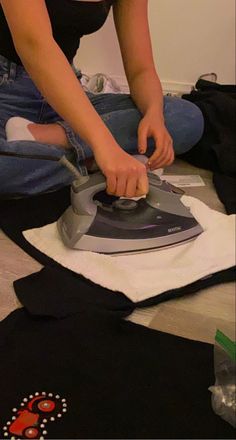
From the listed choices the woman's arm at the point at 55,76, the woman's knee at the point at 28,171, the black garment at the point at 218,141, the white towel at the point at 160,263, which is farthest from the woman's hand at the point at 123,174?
the black garment at the point at 218,141

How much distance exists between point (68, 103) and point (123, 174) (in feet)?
0.48

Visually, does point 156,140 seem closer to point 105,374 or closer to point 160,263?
point 160,263

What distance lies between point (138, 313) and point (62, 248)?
6.9 inches

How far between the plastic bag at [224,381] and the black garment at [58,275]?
0.17 m

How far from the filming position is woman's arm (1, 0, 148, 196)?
2.70 ft

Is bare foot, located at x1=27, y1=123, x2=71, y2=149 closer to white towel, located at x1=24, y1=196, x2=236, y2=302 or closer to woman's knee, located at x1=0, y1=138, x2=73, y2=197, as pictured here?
woman's knee, located at x1=0, y1=138, x2=73, y2=197

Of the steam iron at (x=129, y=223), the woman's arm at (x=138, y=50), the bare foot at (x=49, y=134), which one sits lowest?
the steam iron at (x=129, y=223)

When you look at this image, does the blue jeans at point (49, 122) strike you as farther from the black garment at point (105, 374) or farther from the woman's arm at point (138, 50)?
the black garment at point (105, 374)

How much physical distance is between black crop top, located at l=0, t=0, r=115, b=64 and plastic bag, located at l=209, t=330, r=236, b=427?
63cm

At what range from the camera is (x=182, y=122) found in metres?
1.12

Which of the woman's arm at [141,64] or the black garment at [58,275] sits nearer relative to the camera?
the black garment at [58,275]

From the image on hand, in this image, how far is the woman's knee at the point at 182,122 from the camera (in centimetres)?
111

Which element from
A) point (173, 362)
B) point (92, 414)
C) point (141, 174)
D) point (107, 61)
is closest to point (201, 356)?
point (173, 362)

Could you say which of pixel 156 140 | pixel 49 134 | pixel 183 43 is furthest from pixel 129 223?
pixel 183 43
